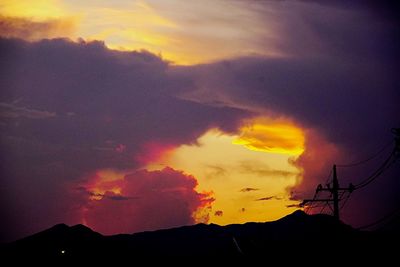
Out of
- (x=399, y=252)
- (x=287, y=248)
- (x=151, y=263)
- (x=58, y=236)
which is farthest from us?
(x=58, y=236)

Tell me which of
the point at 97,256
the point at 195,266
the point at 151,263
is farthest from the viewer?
the point at 151,263

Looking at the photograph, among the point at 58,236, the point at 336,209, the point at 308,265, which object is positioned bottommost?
the point at 308,265

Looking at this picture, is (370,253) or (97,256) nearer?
(370,253)

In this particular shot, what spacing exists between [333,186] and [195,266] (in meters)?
34.8

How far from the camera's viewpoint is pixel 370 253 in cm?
4100

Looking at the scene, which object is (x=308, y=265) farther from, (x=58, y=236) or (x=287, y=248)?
(x=58, y=236)

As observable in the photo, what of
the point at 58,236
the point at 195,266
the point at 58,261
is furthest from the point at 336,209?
the point at 58,236

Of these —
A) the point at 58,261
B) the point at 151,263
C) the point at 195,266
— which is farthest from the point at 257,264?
the point at 151,263

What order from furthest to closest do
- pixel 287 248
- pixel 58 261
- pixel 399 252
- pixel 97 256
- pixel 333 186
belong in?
1. pixel 97 256
2. pixel 58 261
3. pixel 287 248
4. pixel 333 186
5. pixel 399 252

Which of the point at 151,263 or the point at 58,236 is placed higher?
the point at 58,236

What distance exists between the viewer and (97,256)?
98.0m

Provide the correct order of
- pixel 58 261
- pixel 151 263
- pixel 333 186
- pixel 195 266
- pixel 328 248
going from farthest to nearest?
1. pixel 151 263
2. pixel 58 261
3. pixel 195 266
4. pixel 333 186
5. pixel 328 248

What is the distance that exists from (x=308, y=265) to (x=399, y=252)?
798 centimetres

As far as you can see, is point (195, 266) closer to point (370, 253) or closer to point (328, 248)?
point (328, 248)
